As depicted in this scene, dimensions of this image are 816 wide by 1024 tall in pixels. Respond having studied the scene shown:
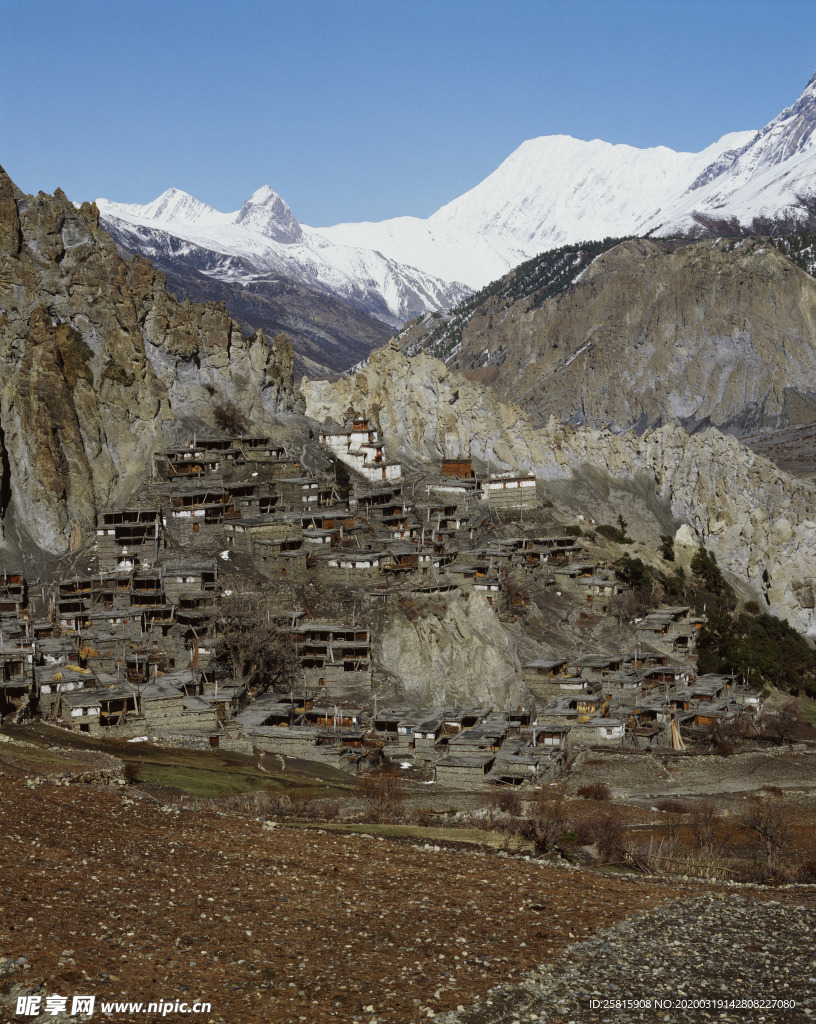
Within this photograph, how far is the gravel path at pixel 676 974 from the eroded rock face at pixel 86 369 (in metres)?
62.1

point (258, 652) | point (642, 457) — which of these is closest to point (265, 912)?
point (258, 652)

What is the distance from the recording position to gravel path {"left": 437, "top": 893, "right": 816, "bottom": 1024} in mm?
18625

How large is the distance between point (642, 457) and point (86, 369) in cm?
5735

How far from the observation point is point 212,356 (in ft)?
319

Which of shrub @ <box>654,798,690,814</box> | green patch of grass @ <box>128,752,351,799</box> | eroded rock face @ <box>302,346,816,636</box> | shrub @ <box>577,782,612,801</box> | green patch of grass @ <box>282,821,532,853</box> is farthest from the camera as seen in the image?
eroded rock face @ <box>302,346,816,636</box>

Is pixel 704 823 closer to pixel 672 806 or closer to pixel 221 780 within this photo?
pixel 672 806

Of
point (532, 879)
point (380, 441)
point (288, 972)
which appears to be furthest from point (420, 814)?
point (380, 441)

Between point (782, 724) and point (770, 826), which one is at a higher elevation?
point (782, 724)

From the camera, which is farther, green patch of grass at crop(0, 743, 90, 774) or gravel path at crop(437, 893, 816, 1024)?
green patch of grass at crop(0, 743, 90, 774)

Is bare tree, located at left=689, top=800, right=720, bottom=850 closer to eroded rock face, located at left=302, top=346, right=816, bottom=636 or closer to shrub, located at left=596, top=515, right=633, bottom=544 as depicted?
shrub, located at left=596, top=515, right=633, bottom=544

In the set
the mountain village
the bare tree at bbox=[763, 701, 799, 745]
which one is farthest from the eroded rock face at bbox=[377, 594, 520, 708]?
the bare tree at bbox=[763, 701, 799, 745]

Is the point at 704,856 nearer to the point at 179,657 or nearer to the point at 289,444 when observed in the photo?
the point at 179,657

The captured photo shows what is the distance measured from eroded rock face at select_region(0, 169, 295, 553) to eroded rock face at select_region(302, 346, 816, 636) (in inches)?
591

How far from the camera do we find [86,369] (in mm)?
86750
